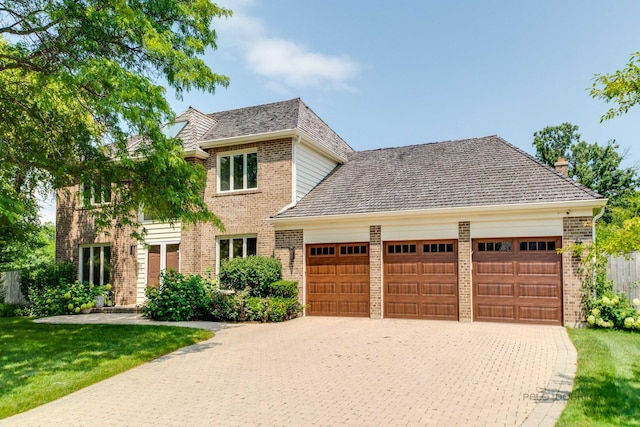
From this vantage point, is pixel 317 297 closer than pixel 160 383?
No

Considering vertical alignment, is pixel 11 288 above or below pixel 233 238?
below

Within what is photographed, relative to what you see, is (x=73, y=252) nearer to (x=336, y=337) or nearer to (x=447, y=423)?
(x=336, y=337)

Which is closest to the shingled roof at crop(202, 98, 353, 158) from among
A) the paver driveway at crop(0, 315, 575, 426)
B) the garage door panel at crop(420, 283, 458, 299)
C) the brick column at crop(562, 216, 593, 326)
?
the garage door panel at crop(420, 283, 458, 299)

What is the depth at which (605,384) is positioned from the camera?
626cm

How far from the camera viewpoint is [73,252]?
63.3 feet

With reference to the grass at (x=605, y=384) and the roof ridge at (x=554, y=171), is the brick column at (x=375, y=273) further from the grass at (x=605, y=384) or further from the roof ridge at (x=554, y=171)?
the grass at (x=605, y=384)

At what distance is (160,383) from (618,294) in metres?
11.0

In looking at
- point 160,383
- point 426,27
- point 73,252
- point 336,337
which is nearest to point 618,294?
point 336,337

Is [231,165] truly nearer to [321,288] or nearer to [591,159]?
[321,288]

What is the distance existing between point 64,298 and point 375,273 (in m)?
12.4

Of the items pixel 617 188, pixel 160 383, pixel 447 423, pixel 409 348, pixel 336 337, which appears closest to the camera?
pixel 447 423

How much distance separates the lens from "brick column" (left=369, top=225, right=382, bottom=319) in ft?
44.8

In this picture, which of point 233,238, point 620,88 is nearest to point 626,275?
point 620,88

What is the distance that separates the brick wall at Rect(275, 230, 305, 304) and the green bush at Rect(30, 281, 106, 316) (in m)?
8.12
